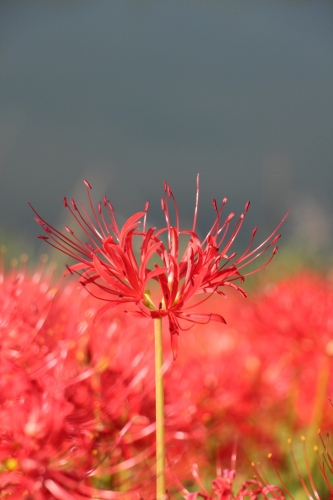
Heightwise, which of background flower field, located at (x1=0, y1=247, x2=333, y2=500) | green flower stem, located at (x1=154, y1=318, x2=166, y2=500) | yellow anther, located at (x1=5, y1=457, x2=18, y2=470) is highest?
green flower stem, located at (x1=154, y1=318, x2=166, y2=500)

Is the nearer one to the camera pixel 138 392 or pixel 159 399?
pixel 159 399

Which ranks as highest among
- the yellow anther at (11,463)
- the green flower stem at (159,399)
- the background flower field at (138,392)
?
the green flower stem at (159,399)

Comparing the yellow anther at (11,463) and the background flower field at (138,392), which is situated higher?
the background flower field at (138,392)

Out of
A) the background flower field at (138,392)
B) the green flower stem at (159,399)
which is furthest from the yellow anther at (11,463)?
the green flower stem at (159,399)

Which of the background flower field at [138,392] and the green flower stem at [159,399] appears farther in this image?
the background flower field at [138,392]

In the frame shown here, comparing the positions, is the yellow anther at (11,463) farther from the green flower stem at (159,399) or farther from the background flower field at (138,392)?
the green flower stem at (159,399)

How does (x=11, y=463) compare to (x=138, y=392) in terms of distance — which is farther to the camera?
(x=138, y=392)

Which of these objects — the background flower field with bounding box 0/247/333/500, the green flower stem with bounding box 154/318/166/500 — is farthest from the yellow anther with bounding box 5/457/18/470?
the green flower stem with bounding box 154/318/166/500

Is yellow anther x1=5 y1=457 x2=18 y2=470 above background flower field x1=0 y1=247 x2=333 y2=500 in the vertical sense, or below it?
below

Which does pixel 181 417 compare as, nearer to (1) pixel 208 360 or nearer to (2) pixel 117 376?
(2) pixel 117 376

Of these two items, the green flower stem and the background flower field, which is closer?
the green flower stem

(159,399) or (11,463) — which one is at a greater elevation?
(159,399)

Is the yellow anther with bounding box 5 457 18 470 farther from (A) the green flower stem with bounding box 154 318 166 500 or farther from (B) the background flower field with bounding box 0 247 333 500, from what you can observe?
(A) the green flower stem with bounding box 154 318 166 500
